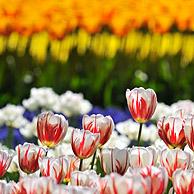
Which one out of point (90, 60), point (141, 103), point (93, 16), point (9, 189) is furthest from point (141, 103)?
point (93, 16)

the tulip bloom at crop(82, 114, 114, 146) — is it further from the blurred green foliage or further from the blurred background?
the blurred background

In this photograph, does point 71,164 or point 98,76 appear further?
point 98,76

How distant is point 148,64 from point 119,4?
86 centimetres

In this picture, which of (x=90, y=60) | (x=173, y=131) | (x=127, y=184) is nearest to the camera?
(x=127, y=184)

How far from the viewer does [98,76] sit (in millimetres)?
6457

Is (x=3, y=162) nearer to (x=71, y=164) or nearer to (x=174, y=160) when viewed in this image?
(x=71, y=164)

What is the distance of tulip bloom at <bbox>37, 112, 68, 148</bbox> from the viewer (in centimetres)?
226

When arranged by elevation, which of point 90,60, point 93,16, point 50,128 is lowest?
point 50,128

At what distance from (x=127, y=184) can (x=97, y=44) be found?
564 cm

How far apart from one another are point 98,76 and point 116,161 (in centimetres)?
440

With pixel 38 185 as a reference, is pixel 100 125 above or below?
above

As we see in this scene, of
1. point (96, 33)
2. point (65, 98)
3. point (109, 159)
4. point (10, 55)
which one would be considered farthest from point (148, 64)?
point (109, 159)

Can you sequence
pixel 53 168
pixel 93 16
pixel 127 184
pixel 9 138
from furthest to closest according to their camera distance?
pixel 93 16 < pixel 9 138 < pixel 53 168 < pixel 127 184

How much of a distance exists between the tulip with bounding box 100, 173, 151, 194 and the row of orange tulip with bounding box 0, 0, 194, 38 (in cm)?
527
